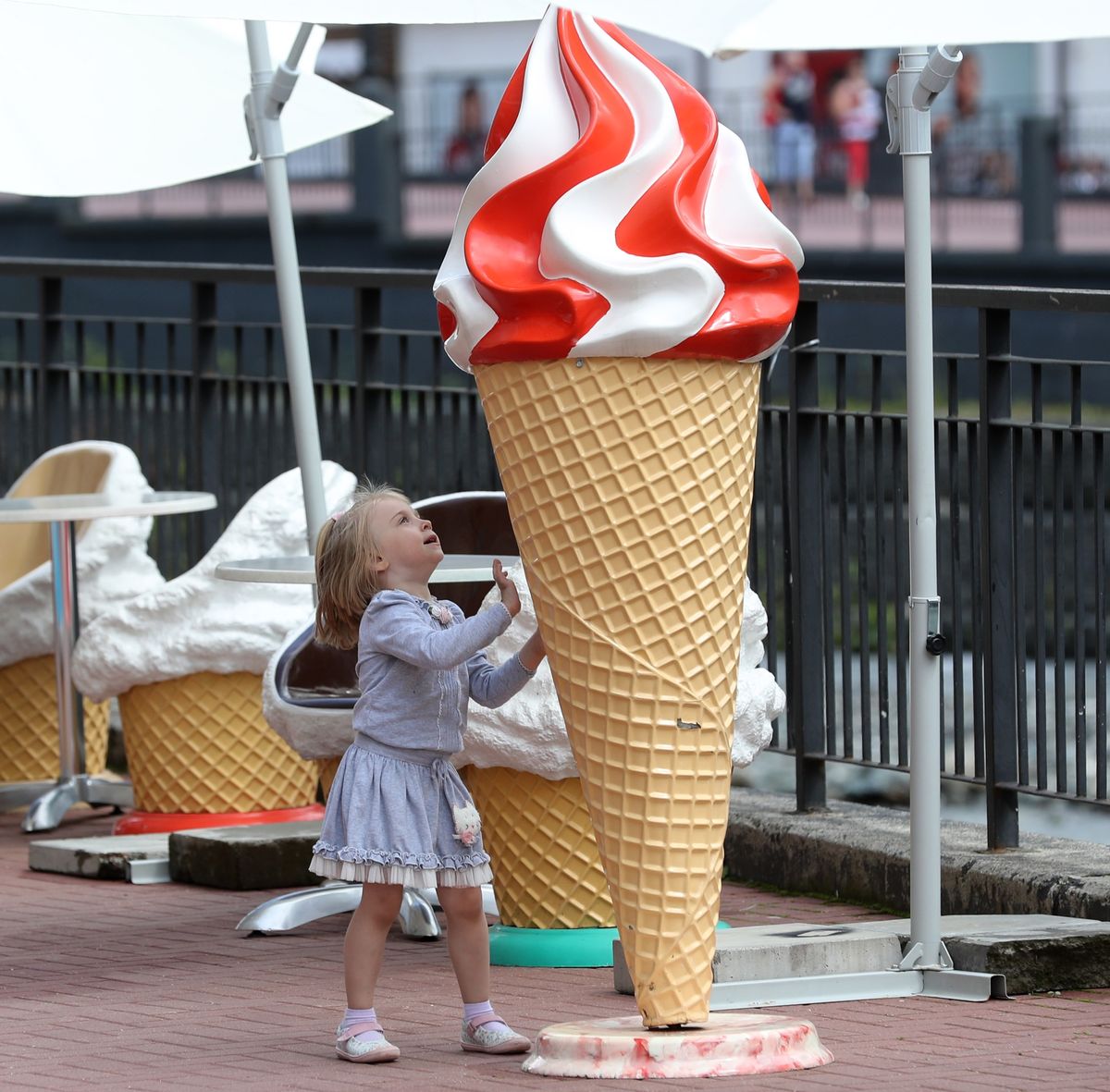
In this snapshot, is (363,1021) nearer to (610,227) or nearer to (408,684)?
(408,684)

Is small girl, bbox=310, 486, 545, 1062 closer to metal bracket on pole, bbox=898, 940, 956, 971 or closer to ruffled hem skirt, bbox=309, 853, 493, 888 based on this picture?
ruffled hem skirt, bbox=309, 853, 493, 888

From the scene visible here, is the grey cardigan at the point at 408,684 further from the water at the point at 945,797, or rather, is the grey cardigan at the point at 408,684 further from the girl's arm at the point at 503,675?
the water at the point at 945,797

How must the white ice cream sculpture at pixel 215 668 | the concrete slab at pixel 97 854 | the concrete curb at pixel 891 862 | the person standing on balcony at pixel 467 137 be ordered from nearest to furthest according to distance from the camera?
the concrete curb at pixel 891 862 → the concrete slab at pixel 97 854 → the white ice cream sculpture at pixel 215 668 → the person standing on balcony at pixel 467 137

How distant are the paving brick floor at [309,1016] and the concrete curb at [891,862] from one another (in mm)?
108

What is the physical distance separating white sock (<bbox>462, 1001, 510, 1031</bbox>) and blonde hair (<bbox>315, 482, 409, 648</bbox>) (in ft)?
2.57

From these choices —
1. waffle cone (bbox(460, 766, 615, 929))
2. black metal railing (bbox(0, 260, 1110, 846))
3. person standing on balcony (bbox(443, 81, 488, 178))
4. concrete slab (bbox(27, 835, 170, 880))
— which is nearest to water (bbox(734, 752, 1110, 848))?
black metal railing (bbox(0, 260, 1110, 846))

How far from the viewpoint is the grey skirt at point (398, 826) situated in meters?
4.50

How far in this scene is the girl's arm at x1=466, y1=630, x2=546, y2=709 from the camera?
14.9 feet

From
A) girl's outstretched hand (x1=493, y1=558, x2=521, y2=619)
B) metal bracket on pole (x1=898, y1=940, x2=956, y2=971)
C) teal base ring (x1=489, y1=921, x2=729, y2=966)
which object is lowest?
teal base ring (x1=489, y1=921, x2=729, y2=966)

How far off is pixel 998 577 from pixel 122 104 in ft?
9.49

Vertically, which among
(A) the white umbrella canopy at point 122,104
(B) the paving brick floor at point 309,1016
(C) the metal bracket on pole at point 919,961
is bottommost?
(B) the paving brick floor at point 309,1016

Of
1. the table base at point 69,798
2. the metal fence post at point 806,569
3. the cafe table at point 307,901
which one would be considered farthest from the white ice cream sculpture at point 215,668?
the metal fence post at point 806,569

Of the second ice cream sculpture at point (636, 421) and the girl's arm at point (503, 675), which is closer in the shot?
the second ice cream sculpture at point (636, 421)

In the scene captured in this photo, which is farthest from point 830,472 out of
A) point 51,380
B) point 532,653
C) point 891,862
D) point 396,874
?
point 51,380
